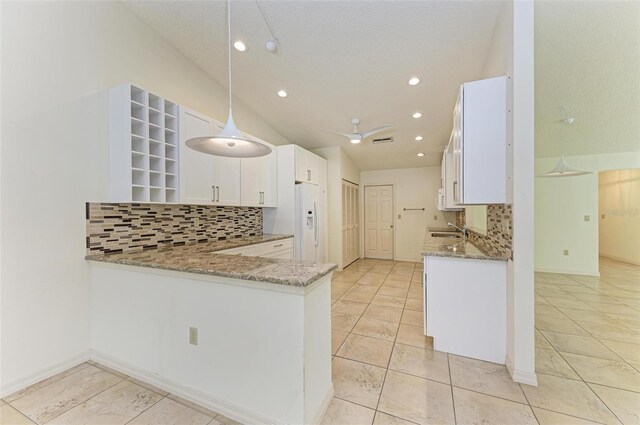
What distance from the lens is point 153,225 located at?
2.57m

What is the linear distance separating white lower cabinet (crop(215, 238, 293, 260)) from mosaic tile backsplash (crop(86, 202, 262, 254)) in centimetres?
59

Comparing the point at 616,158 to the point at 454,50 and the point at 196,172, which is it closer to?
the point at 454,50

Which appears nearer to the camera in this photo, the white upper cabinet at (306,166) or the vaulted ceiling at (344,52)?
the vaulted ceiling at (344,52)

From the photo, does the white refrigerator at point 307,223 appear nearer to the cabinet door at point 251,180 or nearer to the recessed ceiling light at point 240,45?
the cabinet door at point 251,180

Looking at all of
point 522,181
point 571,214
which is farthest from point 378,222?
point 522,181

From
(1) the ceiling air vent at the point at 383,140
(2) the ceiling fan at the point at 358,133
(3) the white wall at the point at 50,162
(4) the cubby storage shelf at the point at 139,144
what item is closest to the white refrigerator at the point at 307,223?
(2) the ceiling fan at the point at 358,133

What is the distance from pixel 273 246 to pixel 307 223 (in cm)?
85

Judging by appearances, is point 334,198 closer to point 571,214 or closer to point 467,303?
point 467,303

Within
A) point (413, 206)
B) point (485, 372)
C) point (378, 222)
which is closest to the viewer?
point (485, 372)

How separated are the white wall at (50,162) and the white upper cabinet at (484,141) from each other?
311 centimetres

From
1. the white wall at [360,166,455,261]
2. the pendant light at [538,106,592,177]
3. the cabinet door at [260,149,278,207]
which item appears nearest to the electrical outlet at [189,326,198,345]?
the cabinet door at [260,149,278,207]

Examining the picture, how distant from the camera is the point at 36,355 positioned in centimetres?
179

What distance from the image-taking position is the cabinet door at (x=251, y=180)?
3393mm

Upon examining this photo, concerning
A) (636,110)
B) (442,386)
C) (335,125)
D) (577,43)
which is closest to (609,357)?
(442,386)
